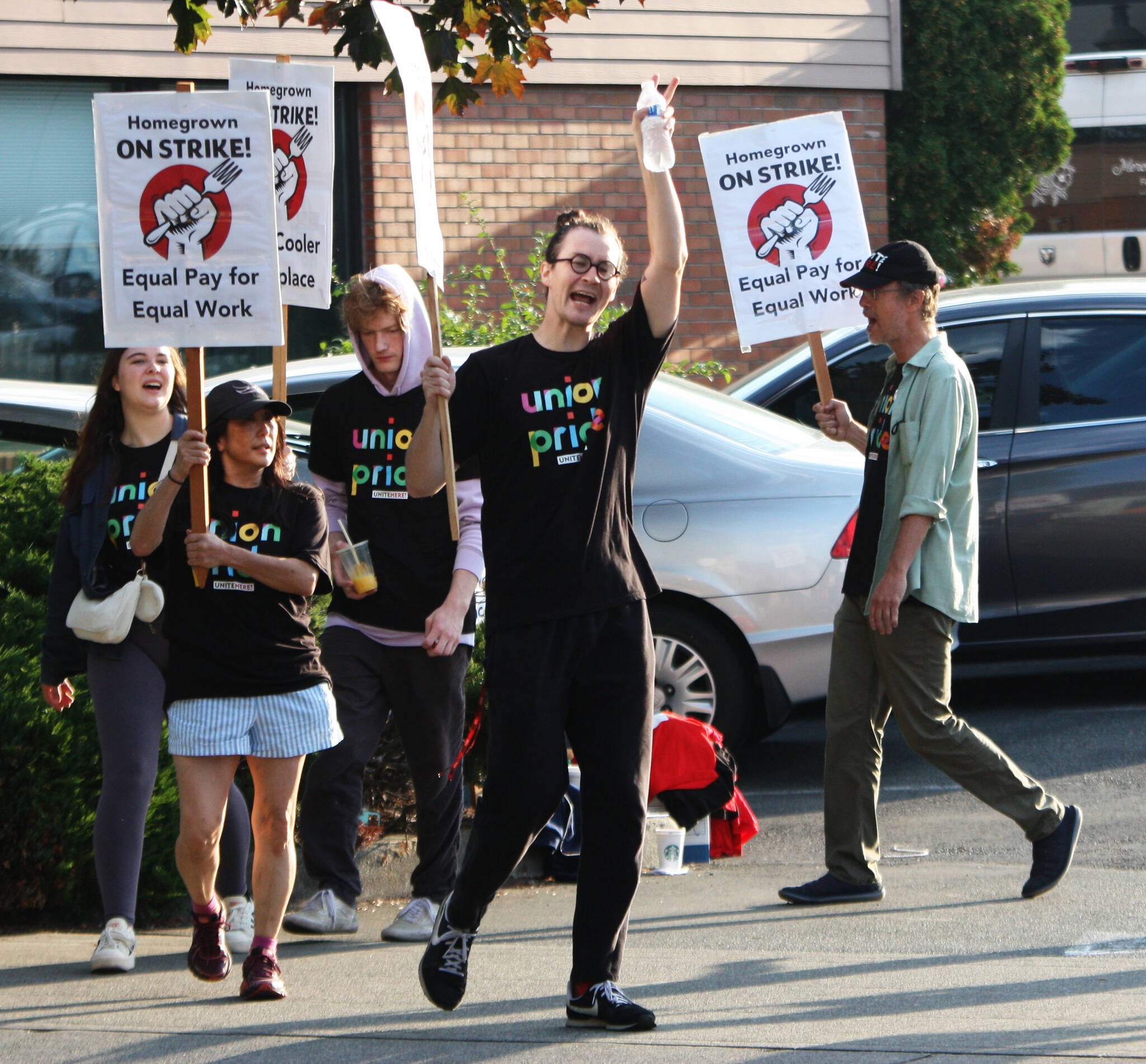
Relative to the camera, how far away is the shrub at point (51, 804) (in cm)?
522

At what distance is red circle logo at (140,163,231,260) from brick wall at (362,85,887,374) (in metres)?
8.03

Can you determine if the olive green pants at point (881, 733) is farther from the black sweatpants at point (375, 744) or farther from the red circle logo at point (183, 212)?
the red circle logo at point (183, 212)

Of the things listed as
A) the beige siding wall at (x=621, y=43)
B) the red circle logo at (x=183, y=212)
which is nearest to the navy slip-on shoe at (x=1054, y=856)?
the red circle logo at (x=183, y=212)

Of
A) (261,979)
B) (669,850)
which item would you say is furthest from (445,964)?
(669,850)

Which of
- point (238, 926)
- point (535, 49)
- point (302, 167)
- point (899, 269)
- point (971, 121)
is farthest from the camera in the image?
point (971, 121)

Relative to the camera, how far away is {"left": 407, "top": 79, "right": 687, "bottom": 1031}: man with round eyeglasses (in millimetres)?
4066

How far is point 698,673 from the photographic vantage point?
23.5 ft

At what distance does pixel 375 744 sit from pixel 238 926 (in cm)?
66

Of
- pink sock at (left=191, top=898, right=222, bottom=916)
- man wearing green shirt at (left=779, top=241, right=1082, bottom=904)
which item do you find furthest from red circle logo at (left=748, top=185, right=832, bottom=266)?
pink sock at (left=191, top=898, right=222, bottom=916)

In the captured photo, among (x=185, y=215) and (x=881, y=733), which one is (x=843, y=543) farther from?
(x=185, y=215)

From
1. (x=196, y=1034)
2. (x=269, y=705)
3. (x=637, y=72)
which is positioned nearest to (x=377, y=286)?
(x=269, y=705)

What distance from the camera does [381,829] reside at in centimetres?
629

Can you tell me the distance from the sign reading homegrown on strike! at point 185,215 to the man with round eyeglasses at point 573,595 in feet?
2.66

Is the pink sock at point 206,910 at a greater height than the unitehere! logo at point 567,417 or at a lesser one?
lesser
